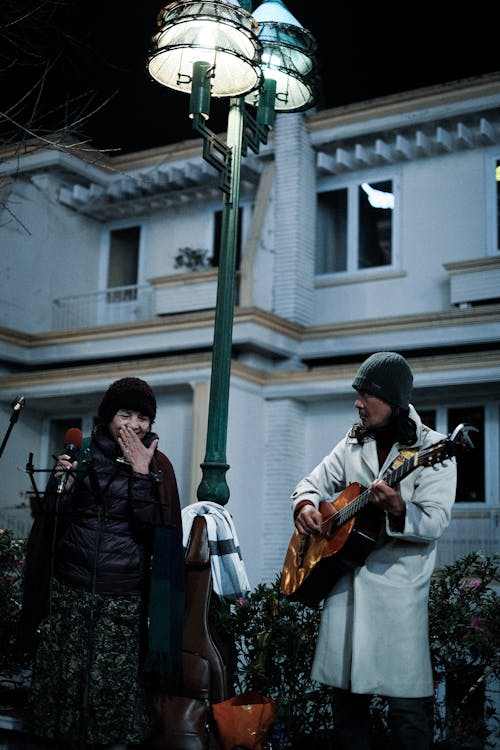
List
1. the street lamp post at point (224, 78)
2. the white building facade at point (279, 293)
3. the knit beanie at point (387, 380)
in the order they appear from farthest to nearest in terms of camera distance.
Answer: the white building facade at point (279, 293)
the street lamp post at point (224, 78)
the knit beanie at point (387, 380)

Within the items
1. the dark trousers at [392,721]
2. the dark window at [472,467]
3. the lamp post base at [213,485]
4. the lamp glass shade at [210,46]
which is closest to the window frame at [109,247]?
the dark window at [472,467]

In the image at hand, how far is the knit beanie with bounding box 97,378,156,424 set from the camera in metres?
4.79

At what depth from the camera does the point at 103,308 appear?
1836 centimetres

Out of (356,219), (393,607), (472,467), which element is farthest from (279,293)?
(393,607)

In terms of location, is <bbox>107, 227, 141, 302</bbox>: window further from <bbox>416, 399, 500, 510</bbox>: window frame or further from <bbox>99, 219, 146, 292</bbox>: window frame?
<bbox>416, 399, 500, 510</bbox>: window frame

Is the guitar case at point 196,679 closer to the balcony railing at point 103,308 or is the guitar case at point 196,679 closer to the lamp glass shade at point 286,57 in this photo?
the lamp glass shade at point 286,57

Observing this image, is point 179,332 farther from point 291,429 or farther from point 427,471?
point 427,471

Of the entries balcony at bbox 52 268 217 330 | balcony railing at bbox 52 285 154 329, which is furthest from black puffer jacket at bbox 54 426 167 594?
balcony railing at bbox 52 285 154 329

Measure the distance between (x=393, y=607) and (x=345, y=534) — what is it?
388 millimetres

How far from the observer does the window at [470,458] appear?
44.7ft

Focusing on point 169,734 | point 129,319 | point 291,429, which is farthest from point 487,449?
point 169,734

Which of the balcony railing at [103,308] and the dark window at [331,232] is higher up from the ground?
the dark window at [331,232]

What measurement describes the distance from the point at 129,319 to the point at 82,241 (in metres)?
2.08

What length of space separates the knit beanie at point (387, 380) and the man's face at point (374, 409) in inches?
1.3
